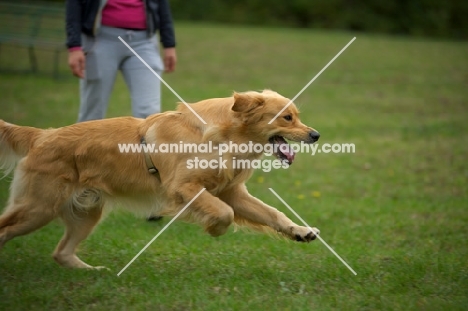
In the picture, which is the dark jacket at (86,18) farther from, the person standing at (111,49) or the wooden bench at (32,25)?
the wooden bench at (32,25)

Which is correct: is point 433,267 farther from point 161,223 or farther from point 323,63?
point 323,63

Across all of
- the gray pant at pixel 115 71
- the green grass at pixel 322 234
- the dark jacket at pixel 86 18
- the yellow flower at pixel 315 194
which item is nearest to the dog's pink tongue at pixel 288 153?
the green grass at pixel 322 234

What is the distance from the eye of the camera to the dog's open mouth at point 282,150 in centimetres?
525

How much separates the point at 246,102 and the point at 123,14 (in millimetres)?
1986

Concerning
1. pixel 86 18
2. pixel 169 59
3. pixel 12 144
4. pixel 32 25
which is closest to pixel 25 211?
pixel 12 144

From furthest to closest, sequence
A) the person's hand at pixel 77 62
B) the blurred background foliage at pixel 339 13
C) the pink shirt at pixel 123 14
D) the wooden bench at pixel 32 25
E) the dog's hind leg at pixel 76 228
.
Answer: the blurred background foliage at pixel 339 13 < the wooden bench at pixel 32 25 < the pink shirt at pixel 123 14 < the person's hand at pixel 77 62 < the dog's hind leg at pixel 76 228

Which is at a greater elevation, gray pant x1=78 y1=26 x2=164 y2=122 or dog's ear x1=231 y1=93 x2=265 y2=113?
dog's ear x1=231 y1=93 x2=265 y2=113

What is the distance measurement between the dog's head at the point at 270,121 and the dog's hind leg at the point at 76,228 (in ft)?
4.48

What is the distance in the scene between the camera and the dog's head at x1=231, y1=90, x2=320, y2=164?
514 centimetres

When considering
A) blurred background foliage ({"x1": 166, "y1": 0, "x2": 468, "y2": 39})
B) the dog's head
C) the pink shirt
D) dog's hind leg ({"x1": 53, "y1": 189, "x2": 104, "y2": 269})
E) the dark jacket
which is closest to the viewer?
the dog's head

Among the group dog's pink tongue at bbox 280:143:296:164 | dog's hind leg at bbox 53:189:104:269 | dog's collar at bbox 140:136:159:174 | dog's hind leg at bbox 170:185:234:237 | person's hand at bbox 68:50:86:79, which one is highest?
person's hand at bbox 68:50:86:79

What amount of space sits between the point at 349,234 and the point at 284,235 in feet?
5.09

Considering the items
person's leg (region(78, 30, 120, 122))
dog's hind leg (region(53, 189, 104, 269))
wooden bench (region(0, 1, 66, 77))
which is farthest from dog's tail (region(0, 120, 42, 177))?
wooden bench (region(0, 1, 66, 77))

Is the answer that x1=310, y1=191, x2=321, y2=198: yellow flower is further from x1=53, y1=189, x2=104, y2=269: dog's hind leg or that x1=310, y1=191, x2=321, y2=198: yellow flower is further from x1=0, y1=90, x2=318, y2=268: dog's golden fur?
x1=53, y1=189, x2=104, y2=269: dog's hind leg
